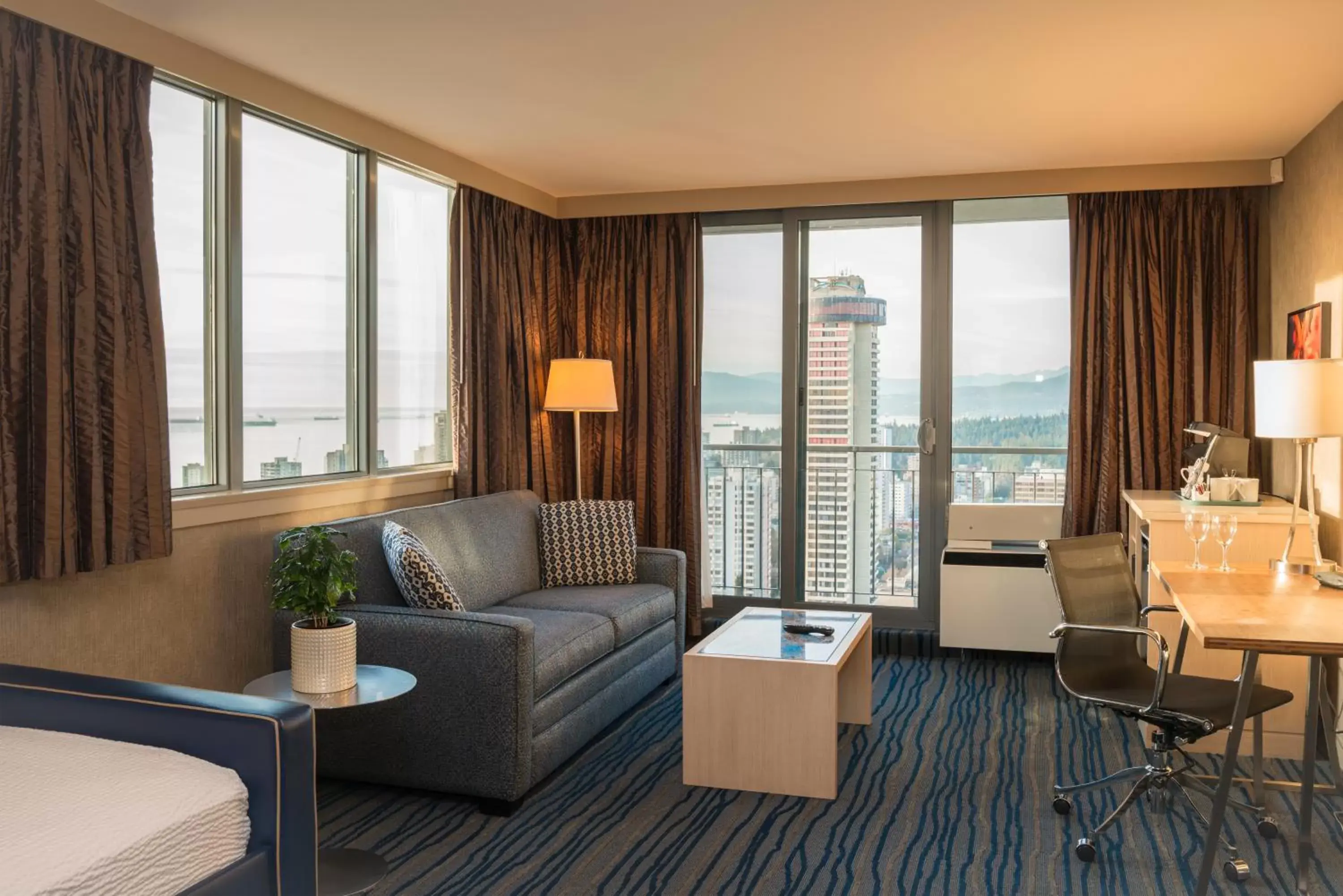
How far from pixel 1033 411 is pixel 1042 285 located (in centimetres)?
66

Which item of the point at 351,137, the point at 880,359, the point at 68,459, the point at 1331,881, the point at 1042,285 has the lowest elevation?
the point at 1331,881

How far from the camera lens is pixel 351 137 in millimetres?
4406

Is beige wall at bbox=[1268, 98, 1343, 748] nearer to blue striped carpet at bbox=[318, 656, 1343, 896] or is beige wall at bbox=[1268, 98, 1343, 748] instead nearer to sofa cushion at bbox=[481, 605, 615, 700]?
blue striped carpet at bbox=[318, 656, 1343, 896]

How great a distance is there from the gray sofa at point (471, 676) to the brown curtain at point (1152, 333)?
2542 millimetres

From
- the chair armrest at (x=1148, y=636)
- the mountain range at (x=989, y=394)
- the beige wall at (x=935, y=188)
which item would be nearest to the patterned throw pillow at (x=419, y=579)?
the chair armrest at (x=1148, y=636)

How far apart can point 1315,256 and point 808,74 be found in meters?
2.25

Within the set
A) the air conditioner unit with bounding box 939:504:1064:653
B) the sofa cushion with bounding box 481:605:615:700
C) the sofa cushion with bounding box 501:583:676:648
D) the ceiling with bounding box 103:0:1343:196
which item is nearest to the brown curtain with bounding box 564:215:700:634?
the ceiling with bounding box 103:0:1343:196

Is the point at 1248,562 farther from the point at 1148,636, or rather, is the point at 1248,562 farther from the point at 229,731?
the point at 229,731

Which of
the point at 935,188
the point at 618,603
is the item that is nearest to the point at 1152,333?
the point at 935,188

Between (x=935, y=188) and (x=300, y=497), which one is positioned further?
(x=935, y=188)

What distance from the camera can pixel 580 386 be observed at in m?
5.58

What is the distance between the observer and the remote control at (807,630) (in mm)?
4113

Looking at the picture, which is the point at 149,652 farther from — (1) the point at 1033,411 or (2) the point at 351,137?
(1) the point at 1033,411

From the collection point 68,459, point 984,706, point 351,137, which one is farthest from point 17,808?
point 984,706
